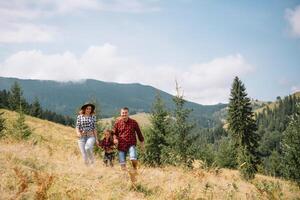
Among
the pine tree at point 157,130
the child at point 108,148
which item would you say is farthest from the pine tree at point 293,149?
the child at point 108,148

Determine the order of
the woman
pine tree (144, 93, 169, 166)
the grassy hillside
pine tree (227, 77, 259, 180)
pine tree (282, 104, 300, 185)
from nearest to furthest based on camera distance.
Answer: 1. the grassy hillside
2. the woman
3. pine tree (282, 104, 300, 185)
4. pine tree (144, 93, 169, 166)
5. pine tree (227, 77, 259, 180)

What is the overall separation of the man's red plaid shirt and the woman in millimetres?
1520

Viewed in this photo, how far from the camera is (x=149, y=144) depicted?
28.4 meters

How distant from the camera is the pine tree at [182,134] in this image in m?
21.4

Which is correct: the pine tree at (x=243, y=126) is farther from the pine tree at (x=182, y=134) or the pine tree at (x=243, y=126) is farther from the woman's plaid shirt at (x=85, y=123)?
the woman's plaid shirt at (x=85, y=123)

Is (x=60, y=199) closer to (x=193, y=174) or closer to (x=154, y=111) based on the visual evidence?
(x=193, y=174)

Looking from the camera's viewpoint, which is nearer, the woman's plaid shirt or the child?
the woman's plaid shirt

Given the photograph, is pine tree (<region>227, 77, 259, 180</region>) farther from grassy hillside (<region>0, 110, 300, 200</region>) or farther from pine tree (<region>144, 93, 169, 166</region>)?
A: grassy hillside (<region>0, 110, 300, 200</region>)

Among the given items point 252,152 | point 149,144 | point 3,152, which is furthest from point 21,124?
point 252,152

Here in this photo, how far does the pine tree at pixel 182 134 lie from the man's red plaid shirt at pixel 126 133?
33.8 ft

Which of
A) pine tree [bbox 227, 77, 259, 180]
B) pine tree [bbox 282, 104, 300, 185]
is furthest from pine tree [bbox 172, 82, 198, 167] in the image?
pine tree [bbox 227, 77, 259, 180]

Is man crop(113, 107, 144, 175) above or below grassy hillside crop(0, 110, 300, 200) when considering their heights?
above

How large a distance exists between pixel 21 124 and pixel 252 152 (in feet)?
96.0

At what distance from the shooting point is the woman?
12.3m
